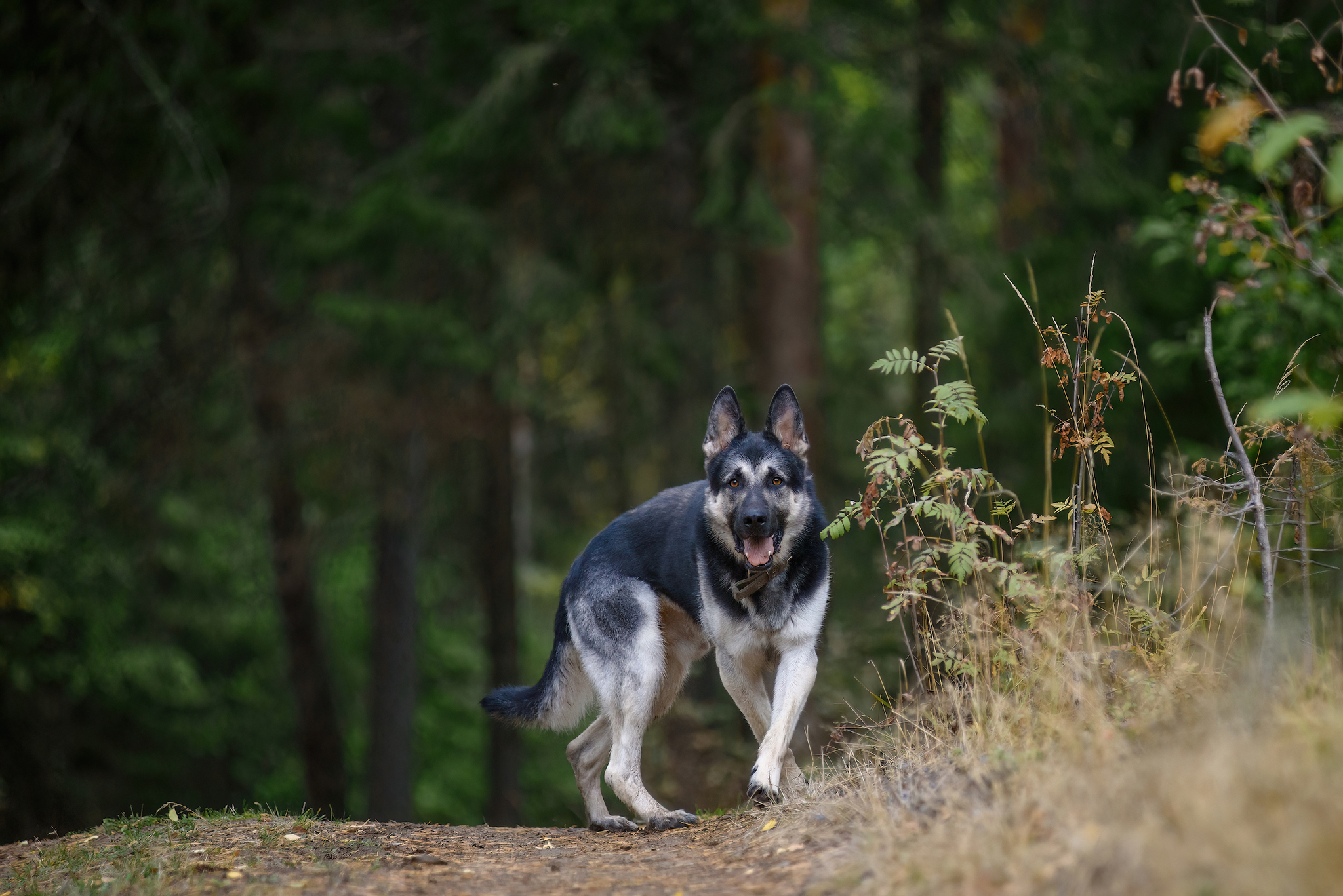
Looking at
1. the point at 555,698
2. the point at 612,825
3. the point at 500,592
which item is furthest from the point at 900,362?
the point at 500,592

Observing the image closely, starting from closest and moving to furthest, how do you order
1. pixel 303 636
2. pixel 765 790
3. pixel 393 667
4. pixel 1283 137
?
pixel 1283 137
pixel 765 790
pixel 303 636
pixel 393 667

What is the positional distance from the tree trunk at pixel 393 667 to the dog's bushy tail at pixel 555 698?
301 inches

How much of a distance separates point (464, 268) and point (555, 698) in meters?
7.53

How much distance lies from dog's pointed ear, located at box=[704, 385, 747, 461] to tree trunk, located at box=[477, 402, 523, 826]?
→ 26.7 feet

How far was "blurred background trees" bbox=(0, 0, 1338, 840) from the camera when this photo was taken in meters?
11.6

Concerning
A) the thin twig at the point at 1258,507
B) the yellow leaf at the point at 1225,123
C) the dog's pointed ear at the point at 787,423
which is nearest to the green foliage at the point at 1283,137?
the yellow leaf at the point at 1225,123

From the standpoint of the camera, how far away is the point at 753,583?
5941 millimetres

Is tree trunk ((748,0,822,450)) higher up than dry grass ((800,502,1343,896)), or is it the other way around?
tree trunk ((748,0,822,450))

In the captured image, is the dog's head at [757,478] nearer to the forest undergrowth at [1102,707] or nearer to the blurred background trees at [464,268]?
the forest undergrowth at [1102,707]

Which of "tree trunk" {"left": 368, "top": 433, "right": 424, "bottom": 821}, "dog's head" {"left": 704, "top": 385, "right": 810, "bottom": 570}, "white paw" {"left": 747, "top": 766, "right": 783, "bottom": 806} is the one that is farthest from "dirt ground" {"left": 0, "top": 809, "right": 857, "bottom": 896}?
"tree trunk" {"left": 368, "top": 433, "right": 424, "bottom": 821}

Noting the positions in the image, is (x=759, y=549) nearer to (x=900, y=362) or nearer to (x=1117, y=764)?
(x=900, y=362)

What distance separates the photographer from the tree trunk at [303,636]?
13266 mm

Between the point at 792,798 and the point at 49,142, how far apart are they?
10.8 meters

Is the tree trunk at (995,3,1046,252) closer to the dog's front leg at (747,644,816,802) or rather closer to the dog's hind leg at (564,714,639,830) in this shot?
the dog's front leg at (747,644,816,802)
